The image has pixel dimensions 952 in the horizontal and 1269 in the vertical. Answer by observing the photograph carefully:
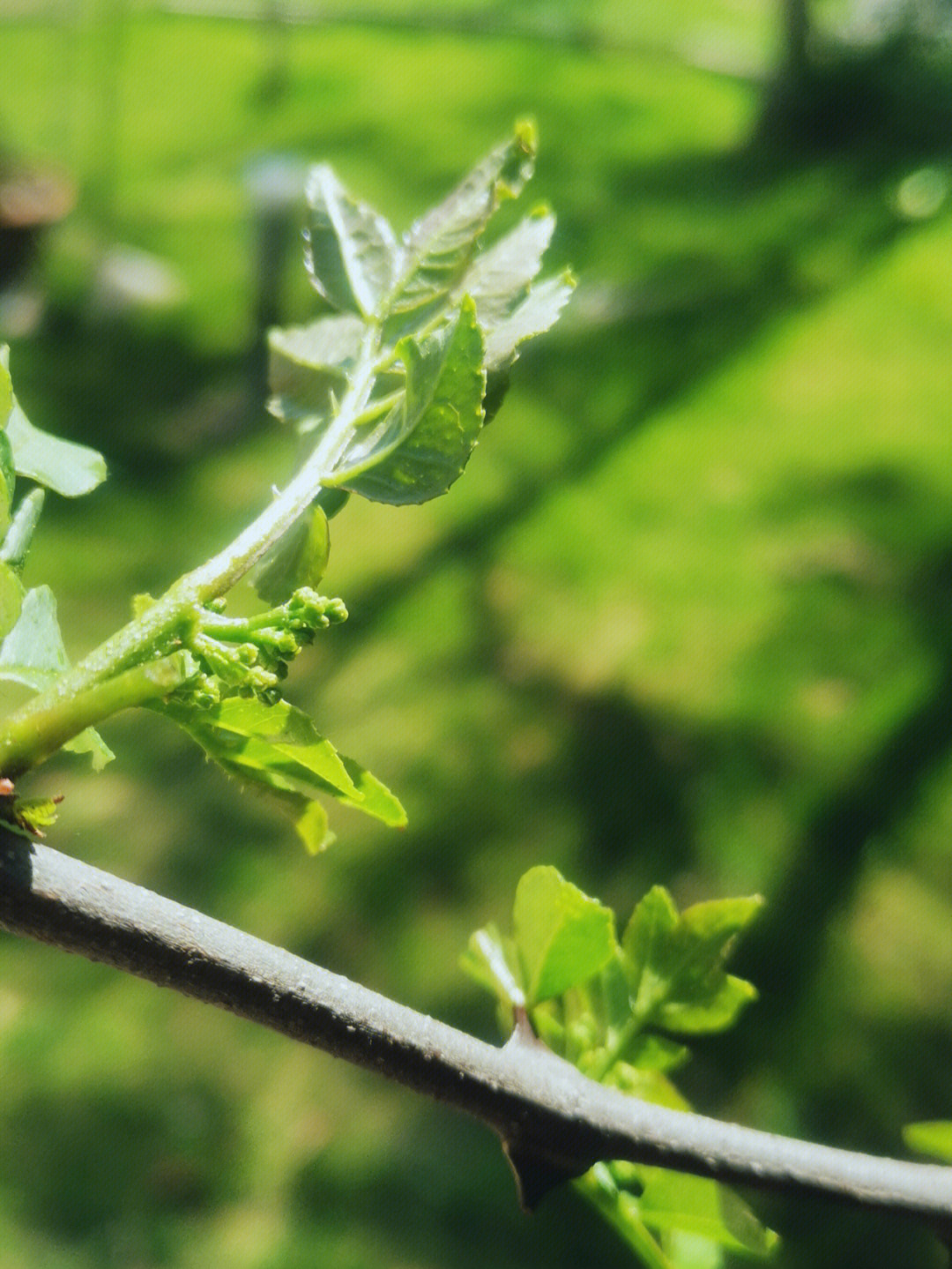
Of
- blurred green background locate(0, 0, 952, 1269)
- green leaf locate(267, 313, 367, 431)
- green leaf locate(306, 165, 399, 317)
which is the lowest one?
blurred green background locate(0, 0, 952, 1269)

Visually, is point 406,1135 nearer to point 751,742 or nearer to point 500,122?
point 751,742

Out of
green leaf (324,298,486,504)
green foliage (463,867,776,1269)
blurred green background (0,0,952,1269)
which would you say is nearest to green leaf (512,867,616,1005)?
green foliage (463,867,776,1269)

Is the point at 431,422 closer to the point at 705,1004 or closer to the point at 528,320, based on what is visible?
the point at 528,320

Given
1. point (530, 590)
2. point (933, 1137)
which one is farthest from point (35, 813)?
point (530, 590)

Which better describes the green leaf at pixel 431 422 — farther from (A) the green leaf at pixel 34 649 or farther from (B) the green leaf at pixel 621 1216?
(B) the green leaf at pixel 621 1216

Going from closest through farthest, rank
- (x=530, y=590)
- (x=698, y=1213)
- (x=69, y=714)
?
(x=69, y=714), (x=698, y=1213), (x=530, y=590)

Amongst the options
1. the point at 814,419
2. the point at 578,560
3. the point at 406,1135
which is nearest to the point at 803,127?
the point at 814,419

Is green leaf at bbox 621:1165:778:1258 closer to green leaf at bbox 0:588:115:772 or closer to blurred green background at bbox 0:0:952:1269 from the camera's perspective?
green leaf at bbox 0:588:115:772
